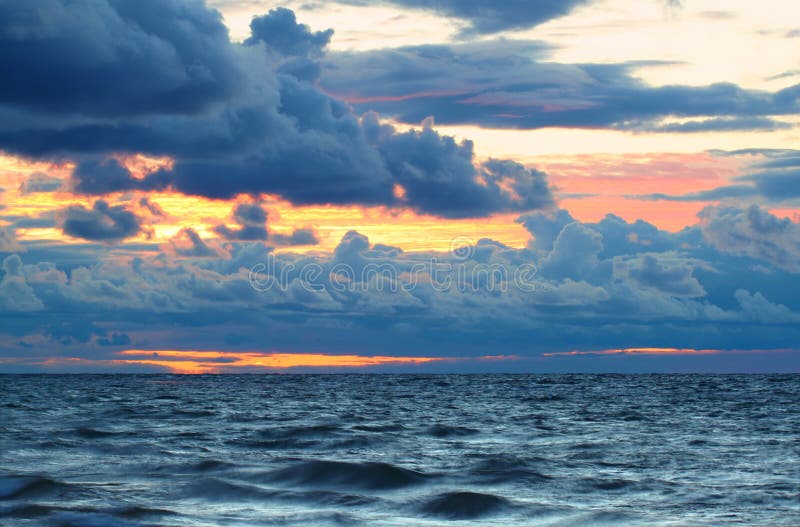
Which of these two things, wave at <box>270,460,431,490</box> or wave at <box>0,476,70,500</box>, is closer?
wave at <box>0,476,70,500</box>

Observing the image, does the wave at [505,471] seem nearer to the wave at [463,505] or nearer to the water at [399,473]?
the water at [399,473]

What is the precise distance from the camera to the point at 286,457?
37.2 m

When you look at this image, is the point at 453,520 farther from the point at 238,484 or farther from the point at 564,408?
the point at 564,408

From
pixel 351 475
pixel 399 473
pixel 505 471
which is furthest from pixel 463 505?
pixel 505 471

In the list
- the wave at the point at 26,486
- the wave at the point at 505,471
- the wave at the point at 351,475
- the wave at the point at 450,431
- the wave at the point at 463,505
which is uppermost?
the wave at the point at 26,486

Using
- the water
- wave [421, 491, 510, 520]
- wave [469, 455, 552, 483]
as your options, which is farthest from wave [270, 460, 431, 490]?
wave [421, 491, 510, 520]

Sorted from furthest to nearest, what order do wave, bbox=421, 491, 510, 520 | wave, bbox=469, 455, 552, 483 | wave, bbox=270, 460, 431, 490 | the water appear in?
wave, bbox=469, 455, 552, 483
wave, bbox=270, 460, 431, 490
wave, bbox=421, 491, 510, 520
the water

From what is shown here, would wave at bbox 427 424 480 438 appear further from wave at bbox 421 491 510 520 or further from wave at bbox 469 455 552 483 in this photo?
wave at bbox 421 491 510 520

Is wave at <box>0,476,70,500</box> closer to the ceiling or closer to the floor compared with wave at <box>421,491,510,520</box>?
closer to the ceiling

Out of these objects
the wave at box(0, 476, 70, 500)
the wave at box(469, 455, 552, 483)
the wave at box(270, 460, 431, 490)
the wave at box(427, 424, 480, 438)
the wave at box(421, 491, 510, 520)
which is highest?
the wave at box(0, 476, 70, 500)

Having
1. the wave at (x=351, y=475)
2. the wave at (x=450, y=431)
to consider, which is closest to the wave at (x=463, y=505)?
the wave at (x=351, y=475)

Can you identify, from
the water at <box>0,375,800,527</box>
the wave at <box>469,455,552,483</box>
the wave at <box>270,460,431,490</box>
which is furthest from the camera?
the wave at <box>469,455,552,483</box>

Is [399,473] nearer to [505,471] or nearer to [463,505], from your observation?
[505,471]

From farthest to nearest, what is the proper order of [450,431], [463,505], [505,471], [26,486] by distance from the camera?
[450,431] < [505,471] < [26,486] < [463,505]
